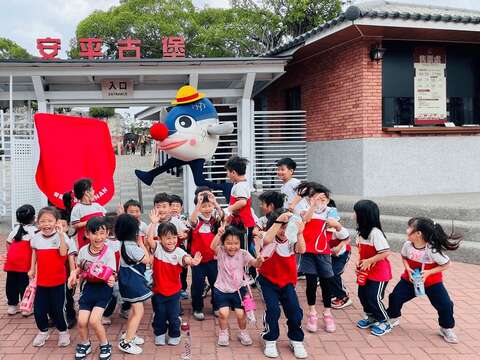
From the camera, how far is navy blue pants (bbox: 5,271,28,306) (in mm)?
4863

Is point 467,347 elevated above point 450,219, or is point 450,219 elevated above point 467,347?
point 450,219

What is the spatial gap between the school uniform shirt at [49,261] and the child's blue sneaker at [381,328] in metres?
2.86

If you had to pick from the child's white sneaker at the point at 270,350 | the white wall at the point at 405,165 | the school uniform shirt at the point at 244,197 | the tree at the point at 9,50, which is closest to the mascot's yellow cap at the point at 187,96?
the school uniform shirt at the point at 244,197

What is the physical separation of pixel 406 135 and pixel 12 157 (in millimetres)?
7479

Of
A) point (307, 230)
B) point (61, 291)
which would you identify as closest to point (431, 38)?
point (307, 230)

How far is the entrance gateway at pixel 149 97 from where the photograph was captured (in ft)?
28.2

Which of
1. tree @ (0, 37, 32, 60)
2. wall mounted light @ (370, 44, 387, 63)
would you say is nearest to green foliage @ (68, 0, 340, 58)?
tree @ (0, 37, 32, 60)

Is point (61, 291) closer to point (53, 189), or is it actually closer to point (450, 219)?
point (53, 189)

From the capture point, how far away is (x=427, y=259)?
417 centimetres

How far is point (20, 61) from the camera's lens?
27.3ft

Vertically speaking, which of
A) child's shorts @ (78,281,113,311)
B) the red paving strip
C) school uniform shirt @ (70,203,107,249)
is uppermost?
school uniform shirt @ (70,203,107,249)

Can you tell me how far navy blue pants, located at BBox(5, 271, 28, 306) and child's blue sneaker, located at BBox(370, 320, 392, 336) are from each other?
3549 millimetres

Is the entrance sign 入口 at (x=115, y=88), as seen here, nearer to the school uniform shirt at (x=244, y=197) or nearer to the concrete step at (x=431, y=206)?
the concrete step at (x=431, y=206)

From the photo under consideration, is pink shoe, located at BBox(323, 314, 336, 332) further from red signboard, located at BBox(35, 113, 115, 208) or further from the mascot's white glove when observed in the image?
red signboard, located at BBox(35, 113, 115, 208)
